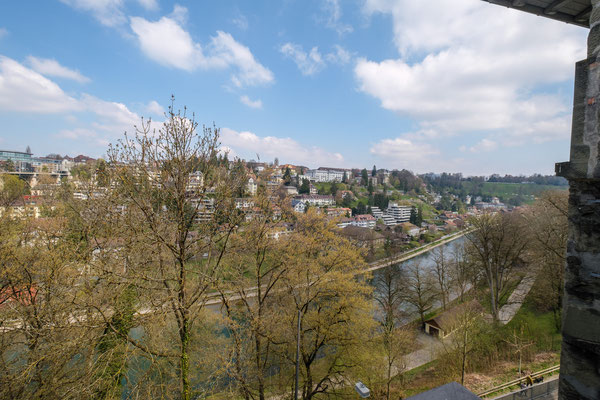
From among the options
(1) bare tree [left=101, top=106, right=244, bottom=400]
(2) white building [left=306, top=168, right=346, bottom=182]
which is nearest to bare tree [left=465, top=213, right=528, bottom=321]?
(1) bare tree [left=101, top=106, right=244, bottom=400]

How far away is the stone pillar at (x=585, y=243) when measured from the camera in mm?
1812

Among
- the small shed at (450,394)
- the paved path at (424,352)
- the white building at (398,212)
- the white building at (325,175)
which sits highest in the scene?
the white building at (325,175)

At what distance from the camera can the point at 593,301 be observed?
1.83 m

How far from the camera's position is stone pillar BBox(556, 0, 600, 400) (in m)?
1.81

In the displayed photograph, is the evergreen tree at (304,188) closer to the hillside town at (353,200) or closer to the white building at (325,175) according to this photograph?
the hillside town at (353,200)

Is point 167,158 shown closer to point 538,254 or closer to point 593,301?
point 593,301

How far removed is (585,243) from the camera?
1.89m

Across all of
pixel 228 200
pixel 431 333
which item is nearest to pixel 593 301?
pixel 228 200

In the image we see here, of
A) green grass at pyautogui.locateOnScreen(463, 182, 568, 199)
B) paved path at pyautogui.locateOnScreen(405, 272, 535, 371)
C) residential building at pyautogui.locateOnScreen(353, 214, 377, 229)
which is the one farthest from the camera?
green grass at pyautogui.locateOnScreen(463, 182, 568, 199)

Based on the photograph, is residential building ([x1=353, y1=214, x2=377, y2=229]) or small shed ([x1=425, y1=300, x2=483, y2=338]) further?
residential building ([x1=353, y1=214, x2=377, y2=229])

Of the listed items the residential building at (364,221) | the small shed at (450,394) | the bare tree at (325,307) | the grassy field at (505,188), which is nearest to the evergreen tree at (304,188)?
the residential building at (364,221)

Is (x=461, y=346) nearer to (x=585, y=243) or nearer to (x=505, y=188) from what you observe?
(x=585, y=243)

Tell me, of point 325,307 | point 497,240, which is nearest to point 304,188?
point 497,240

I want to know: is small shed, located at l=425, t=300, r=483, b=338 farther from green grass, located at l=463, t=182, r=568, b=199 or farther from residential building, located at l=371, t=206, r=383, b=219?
green grass, located at l=463, t=182, r=568, b=199
